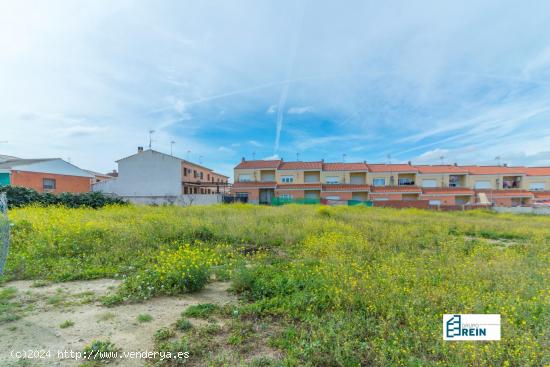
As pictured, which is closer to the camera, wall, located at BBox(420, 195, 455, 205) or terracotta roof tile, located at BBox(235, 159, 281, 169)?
wall, located at BBox(420, 195, 455, 205)

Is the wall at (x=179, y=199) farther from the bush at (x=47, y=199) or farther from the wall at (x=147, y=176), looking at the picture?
the bush at (x=47, y=199)

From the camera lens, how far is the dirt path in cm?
264

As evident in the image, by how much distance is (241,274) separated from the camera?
421cm

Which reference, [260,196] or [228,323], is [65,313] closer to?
[228,323]

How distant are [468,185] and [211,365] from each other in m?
42.1

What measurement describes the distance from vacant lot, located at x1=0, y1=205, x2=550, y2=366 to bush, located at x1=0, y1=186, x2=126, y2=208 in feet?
29.9

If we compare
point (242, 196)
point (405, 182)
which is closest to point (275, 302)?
point (242, 196)

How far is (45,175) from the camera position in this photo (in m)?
22.9

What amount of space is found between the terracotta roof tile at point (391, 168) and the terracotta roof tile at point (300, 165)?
7.96m

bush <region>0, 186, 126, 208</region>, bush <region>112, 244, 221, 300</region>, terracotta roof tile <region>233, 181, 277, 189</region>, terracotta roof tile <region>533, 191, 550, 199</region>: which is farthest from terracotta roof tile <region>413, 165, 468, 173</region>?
bush <region>0, 186, 126, 208</region>

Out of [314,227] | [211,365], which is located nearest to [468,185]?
[314,227]

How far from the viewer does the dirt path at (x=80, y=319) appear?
264cm

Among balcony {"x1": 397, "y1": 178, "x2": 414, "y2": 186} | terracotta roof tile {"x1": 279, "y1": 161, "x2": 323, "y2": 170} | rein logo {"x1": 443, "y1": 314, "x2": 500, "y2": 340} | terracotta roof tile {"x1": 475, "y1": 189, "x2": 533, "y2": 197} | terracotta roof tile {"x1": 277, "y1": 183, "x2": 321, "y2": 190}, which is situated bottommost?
rein logo {"x1": 443, "y1": 314, "x2": 500, "y2": 340}

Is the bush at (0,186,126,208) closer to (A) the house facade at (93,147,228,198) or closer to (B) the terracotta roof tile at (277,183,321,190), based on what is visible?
(A) the house facade at (93,147,228,198)
